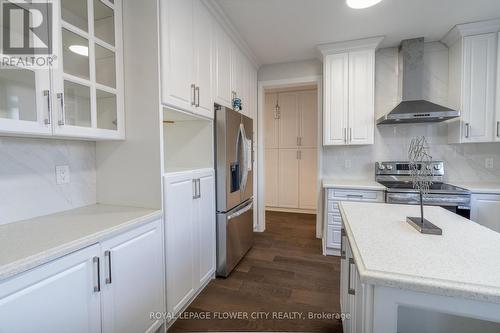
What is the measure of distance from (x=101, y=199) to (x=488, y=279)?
215 centimetres

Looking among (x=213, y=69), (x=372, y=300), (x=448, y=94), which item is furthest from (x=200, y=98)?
(x=448, y=94)

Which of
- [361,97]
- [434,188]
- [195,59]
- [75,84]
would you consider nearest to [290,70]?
[361,97]

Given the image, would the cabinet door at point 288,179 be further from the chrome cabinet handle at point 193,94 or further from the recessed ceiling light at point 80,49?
the recessed ceiling light at point 80,49

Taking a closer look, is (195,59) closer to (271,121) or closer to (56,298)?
(56,298)

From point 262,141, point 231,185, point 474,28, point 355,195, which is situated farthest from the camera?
point 262,141

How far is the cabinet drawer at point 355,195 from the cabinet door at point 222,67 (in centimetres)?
165

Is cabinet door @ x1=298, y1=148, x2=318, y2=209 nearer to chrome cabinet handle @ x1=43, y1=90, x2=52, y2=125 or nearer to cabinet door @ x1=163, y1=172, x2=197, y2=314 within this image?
cabinet door @ x1=163, y1=172, x2=197, y2=314

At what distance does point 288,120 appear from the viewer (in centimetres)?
480

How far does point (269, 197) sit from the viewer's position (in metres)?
5.05

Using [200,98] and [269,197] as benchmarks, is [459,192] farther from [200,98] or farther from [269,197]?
[269,197]

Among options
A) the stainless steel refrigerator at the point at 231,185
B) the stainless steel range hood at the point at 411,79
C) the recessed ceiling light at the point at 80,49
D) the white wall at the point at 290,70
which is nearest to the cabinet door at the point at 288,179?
the white wall at the point at 290,70

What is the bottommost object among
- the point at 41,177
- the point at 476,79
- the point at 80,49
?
the point at 41,177

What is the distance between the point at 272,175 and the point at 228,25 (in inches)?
124

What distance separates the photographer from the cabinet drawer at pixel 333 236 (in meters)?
2.88
